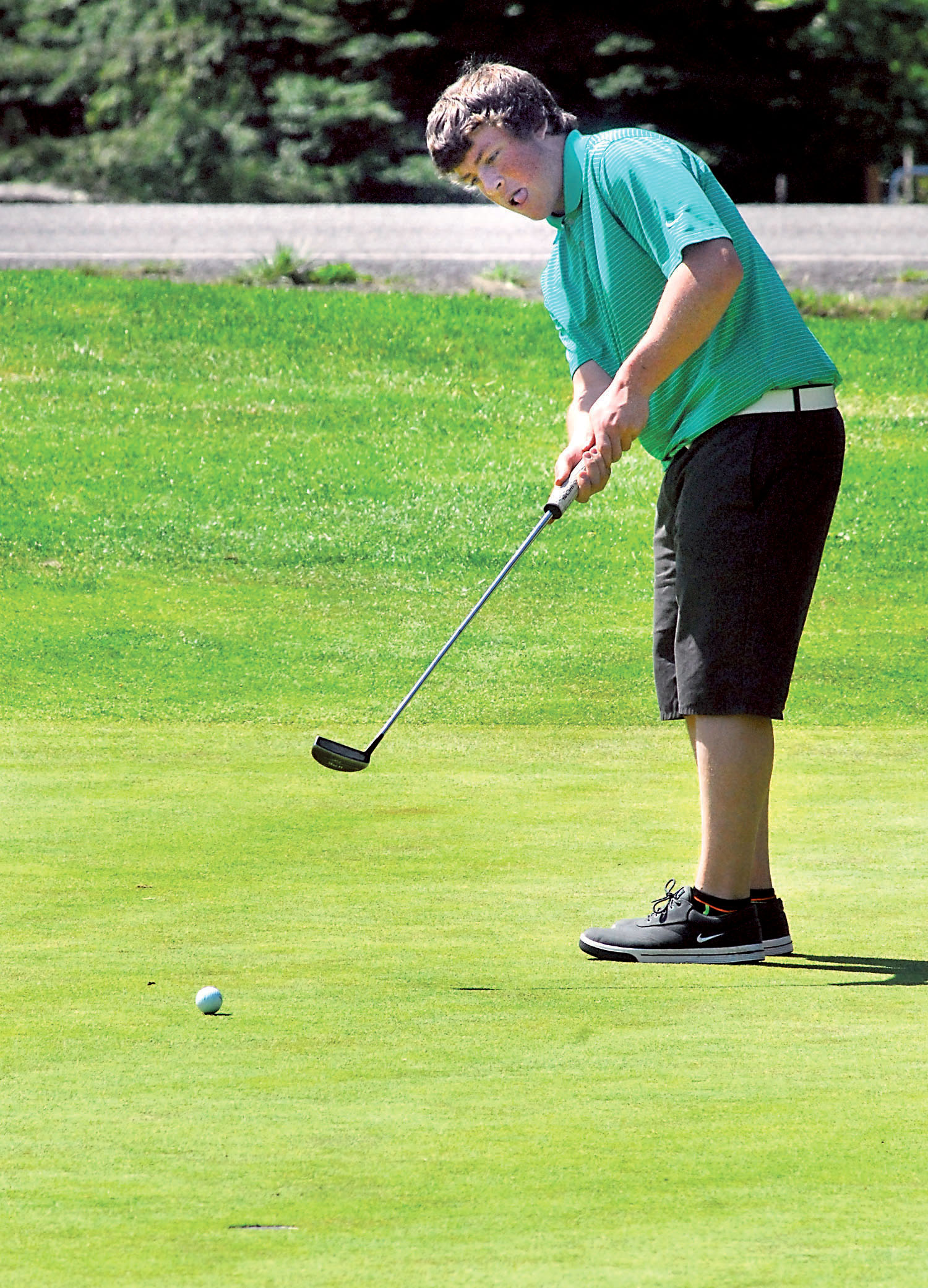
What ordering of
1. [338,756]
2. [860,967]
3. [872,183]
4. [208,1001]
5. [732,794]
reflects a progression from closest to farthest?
[208,1001] < [860,967] < [732,794] < [338,756] < [872,183]

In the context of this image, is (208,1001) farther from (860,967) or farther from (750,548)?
(750,548)

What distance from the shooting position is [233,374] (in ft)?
40.8

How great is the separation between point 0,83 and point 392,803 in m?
26.3

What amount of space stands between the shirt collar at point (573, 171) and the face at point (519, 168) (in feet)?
0.05

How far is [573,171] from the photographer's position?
11.7 feet

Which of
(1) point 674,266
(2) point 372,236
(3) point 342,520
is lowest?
(3) point 342,520

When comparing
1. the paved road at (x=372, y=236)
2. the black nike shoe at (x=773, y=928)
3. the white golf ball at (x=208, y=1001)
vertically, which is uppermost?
the white golf ball at (x=208, y=1001)

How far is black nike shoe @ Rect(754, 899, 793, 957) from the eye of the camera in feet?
11.4

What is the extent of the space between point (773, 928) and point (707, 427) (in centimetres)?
89

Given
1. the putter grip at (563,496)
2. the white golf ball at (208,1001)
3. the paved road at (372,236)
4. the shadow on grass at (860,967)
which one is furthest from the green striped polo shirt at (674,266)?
the paved road at (372,236)

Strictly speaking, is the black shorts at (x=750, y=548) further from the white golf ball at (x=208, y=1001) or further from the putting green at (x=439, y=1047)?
the white golf ball at (x=208, y=1001)

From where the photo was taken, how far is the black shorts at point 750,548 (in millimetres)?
3471

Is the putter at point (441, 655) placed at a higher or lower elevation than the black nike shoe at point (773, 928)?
higher

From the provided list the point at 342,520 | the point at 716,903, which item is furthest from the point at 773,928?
the point at 342,520
